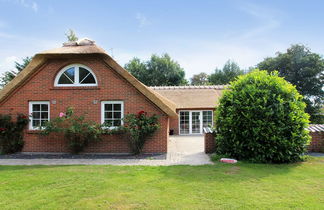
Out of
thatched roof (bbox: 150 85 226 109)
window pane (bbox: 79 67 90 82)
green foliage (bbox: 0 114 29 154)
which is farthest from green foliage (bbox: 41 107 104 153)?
thatched roof (bbox: 150 85 226 109)

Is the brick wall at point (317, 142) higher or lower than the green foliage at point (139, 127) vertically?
lower

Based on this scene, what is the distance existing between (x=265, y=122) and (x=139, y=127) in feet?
17.2

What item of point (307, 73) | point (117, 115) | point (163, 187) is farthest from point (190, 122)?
point (307, 73)

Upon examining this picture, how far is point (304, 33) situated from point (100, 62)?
11.3 m

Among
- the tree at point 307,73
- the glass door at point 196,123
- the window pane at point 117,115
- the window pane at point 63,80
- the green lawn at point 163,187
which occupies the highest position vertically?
the tree at point 307,73

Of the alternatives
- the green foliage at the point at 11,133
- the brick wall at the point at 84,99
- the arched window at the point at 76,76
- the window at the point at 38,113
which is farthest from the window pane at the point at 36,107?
the arched window at the point at 76,76

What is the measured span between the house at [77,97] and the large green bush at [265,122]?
2.92m

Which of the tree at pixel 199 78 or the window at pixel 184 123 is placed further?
the tree at pixel 199 78

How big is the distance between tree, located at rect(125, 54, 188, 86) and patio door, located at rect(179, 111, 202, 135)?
66.6ft

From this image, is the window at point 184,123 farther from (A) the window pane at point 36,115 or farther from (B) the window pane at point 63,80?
(A) the window pane at point 36,115

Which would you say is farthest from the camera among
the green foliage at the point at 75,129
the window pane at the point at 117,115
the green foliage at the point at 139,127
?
the window pane at the point at 117,115

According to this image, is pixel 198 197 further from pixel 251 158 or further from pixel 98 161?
pixel 98 161

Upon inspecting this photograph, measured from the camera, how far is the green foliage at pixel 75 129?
859 centimetres

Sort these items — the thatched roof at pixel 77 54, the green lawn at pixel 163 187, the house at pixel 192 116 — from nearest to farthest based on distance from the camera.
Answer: the green lawn at pixel 163 187
the thatched roof at pixel 77 54
the house at pixel 192 116
